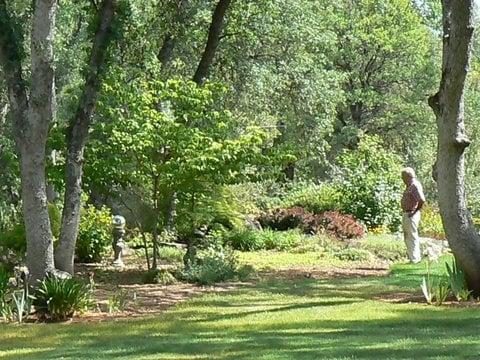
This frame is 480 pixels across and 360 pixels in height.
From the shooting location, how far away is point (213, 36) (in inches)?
834

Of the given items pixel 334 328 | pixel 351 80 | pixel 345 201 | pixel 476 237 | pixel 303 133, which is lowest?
pixel 334 328

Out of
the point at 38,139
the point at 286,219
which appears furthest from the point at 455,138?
the point at 286,219

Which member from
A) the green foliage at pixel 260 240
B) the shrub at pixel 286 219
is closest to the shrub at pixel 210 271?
the green foliage at pixel 260 240

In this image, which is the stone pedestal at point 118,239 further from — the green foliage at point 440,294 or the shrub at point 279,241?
the green foliage at point 440,294

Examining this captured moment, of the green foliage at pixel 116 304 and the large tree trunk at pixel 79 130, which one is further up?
the large tree trunk at pixel 79 130

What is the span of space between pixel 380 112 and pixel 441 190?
33046 mm

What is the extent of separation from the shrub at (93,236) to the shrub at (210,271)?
3.74 meters

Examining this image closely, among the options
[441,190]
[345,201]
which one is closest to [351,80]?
[345,201]

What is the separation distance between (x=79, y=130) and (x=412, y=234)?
725 centimetres

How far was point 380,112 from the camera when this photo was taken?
43.8 metres

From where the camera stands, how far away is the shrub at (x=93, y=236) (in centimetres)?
1810

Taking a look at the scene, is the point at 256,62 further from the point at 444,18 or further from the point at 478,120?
the point at 478,120

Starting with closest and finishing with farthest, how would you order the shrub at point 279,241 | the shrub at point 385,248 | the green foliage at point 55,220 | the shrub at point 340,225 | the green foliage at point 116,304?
1. the green foliage at point 116,304
2. the green foliage at point 55,220
3. the shrub at point 385,248
4. the shrub at point 279,241
5. the shrub at point 340,225

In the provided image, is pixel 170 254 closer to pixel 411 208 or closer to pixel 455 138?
pixel 411 208
